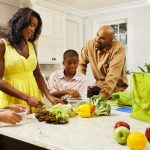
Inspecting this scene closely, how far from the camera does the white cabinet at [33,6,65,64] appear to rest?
4090 mm

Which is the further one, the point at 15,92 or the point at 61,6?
the point at 61,6

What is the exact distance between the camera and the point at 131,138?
2.49ft

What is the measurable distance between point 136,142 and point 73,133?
269 millimetres

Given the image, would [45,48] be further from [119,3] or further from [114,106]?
[114,106]

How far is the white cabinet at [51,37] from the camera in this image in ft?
13.4

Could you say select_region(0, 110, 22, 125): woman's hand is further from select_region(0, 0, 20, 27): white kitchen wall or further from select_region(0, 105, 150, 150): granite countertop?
select_region(0, 0, 20, 27): white kitchen wall

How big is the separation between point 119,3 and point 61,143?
418 cm

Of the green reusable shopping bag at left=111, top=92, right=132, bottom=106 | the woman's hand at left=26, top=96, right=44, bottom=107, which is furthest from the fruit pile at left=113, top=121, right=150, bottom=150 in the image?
the green reusable shopping bag at left=111, top=92, right=132, bottom=106

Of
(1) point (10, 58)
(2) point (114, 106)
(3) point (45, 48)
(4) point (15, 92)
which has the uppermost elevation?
(3) point (45, 48)

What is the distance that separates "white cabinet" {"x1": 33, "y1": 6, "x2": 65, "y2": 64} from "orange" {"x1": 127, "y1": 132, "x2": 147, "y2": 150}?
3.41 m

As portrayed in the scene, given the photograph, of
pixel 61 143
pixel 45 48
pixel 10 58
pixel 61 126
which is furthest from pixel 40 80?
pixel 45 48

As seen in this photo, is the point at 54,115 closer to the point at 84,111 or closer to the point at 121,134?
the point at 84,111

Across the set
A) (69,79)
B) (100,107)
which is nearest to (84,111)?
(100,107)

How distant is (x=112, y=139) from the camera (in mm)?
850
